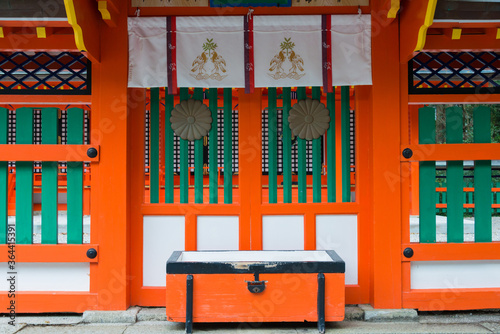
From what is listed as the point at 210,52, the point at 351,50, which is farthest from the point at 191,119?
the point at 351,50

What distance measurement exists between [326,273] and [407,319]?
1.11 meters

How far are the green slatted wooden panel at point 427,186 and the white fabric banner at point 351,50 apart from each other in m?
0.74

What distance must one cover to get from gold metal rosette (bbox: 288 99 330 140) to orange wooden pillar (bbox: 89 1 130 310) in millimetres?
1812

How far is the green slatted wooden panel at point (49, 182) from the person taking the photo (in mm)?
4168

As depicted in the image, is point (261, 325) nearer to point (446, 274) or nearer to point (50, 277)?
point (446, 274)

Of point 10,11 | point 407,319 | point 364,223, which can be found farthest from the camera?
point 364,223

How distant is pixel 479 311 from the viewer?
429cm

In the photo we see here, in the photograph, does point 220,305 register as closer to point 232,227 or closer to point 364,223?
point 232,227

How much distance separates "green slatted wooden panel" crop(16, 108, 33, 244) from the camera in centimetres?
417

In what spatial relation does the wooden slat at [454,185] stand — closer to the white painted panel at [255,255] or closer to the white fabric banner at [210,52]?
the white painted panel at [255,255]

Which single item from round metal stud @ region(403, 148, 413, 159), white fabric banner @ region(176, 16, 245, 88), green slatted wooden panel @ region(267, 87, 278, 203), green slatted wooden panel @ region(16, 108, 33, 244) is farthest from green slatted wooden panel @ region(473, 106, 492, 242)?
green slatted wooden panel @ region(16, 108, 33, 244)

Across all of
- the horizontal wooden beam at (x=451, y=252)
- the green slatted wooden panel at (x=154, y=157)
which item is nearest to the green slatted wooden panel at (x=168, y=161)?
the green slatted wooden panel at (x=154, y=157)

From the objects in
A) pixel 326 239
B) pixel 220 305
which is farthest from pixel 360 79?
pixel 220 305

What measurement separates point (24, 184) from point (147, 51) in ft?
6.25
